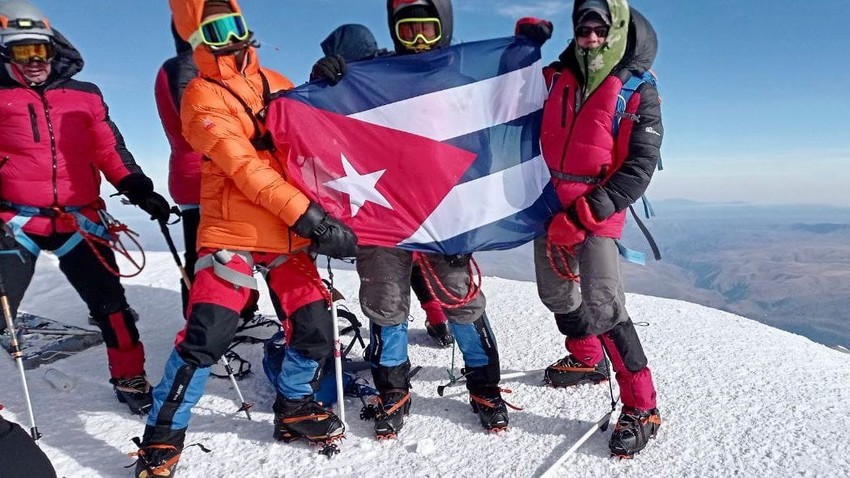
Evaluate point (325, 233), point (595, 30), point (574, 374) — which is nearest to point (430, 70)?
point (595, 30)

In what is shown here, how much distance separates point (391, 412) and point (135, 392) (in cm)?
223

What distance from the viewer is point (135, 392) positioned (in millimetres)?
4137

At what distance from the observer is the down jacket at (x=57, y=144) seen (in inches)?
148

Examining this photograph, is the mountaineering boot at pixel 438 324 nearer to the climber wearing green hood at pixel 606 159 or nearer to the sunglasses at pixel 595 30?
the climber wearing green hood at pixel 606 159

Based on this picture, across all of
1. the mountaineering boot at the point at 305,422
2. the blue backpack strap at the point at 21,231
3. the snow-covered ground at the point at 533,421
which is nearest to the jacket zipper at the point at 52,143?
the blue backpack strap at the point at 21,231

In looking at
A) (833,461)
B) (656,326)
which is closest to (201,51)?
(833,461)

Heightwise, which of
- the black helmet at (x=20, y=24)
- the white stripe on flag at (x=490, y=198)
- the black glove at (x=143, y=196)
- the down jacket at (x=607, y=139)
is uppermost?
the black helmet at (x=20, y=24)

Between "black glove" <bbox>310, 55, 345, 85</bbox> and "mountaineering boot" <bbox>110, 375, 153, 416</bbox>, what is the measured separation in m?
3.03

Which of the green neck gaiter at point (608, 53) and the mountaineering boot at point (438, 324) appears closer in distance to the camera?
the green neck gaiter at point (608, 53)

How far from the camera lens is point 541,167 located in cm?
400

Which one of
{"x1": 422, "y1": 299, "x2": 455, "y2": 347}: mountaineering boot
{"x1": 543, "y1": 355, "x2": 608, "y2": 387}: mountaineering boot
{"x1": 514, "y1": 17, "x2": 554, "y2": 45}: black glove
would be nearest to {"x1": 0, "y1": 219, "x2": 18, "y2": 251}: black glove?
{"x1": 422, "y1": 299, "x2": 455, "y2": 347}: mountaineering boot

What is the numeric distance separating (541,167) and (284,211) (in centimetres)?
210

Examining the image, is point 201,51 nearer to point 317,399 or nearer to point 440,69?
point 440,69

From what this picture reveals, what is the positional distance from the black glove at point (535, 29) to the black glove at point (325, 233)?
216 cm
